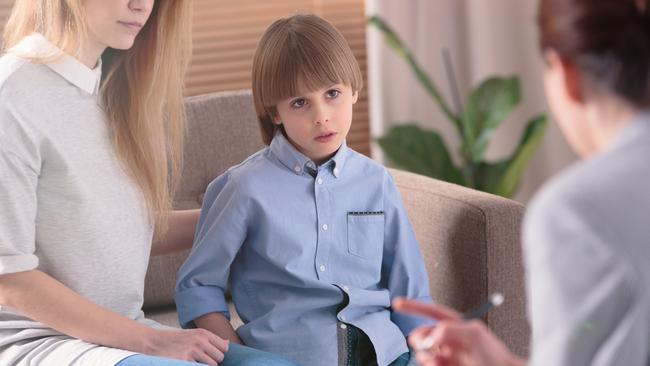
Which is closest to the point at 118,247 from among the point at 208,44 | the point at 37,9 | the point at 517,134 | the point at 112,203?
the point at 112,203

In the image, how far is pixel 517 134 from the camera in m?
4.02

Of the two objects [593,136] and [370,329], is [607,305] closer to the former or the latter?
[593,136]

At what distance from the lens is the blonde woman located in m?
1.51

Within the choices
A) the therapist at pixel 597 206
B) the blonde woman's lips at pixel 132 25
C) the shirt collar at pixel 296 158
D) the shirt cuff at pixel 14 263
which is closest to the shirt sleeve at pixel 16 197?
the shirt cuff at pixel 14 263

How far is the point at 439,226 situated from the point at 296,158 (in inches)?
17.0

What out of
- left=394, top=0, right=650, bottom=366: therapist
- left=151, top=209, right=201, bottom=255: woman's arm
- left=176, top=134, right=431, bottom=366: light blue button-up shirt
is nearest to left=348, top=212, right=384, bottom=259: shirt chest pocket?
left=176, top=134, right=431, bottom=366: light blue button-up shirt

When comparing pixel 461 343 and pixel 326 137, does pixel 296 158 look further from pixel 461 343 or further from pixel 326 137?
pixel 461 343

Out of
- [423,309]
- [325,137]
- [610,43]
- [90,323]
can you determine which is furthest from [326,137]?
[610,43]

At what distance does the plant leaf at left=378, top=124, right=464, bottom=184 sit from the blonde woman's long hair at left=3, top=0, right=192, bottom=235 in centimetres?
170

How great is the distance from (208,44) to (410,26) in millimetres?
811

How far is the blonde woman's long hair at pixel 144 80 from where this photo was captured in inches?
66.3

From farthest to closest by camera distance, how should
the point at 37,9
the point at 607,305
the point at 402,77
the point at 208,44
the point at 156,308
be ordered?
the point at 402,77 → the point at 208,44 → the point at 156,308 → the point at 37,9 → the point at 607,305

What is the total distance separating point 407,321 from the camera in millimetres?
1805

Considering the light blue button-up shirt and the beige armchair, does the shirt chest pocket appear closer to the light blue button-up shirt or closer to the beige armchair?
the light blue button-up shirt
